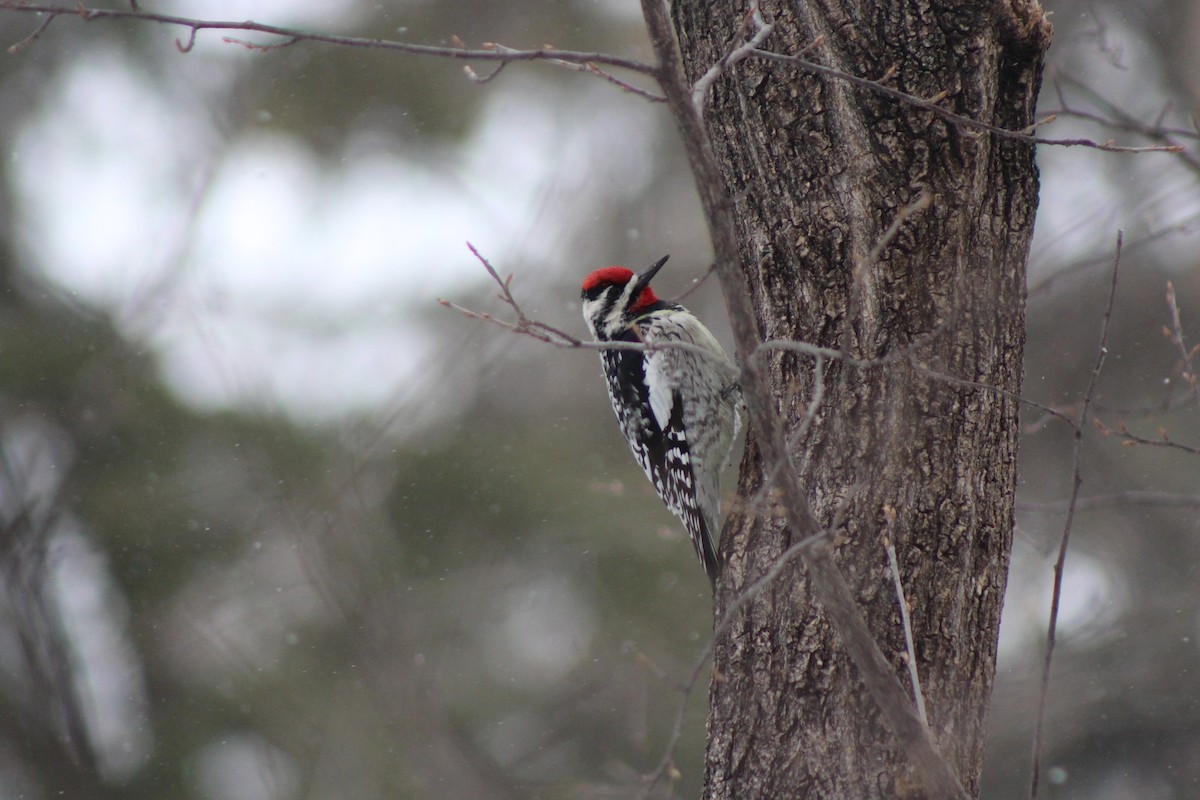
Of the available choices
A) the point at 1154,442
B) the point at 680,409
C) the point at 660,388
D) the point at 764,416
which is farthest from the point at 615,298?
the point at 764,416

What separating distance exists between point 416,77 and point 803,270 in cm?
655

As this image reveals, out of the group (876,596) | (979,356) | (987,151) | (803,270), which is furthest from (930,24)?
(876,596)

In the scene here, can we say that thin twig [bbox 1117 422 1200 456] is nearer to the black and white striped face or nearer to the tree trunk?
the tree trunk

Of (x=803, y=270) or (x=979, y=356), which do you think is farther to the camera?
(x=803, y=270)

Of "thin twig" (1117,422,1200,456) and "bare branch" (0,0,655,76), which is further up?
"thin twig" (1117,422,1200,456)

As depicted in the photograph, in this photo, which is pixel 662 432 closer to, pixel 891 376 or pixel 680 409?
pixel 680 409

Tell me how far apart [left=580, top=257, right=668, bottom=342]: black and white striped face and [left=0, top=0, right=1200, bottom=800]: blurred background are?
147 cm

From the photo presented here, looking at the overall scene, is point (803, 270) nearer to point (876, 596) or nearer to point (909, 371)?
point (909, 371)

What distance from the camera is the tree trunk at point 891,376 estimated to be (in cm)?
214

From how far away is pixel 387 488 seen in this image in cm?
705

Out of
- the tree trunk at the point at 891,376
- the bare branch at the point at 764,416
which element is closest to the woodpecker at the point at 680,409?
the tree trunk at the point at 891,376

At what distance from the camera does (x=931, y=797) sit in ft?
5.87

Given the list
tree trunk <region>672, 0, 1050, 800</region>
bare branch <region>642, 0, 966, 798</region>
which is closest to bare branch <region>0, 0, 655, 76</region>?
bare branch <region>642, 0, 966, 798</region>

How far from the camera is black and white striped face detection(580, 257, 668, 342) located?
409 cm
